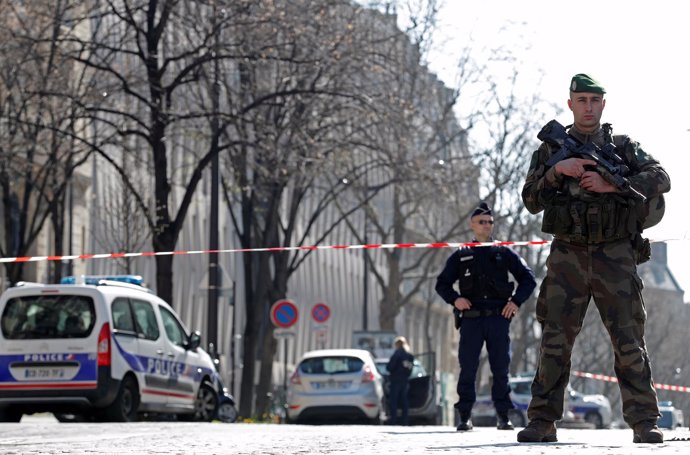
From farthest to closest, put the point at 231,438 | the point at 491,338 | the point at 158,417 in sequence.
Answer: the point at 158,417
the point at 491,338
the point at 231,438

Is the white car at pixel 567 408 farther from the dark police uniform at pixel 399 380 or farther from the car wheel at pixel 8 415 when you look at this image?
the car wheel at pixel 8 415

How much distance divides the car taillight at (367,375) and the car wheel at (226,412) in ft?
7.59

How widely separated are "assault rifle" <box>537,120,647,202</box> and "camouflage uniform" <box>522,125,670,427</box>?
6 centimetres

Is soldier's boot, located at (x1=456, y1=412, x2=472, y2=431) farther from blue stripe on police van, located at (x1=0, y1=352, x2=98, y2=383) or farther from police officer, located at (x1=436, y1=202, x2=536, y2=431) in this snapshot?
blue stripe on police van, located at (x1=0, y1=352, x2=98, y2=383)

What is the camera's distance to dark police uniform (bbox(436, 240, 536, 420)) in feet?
50.1

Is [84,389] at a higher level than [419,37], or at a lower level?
lower

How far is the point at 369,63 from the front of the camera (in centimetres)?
3172

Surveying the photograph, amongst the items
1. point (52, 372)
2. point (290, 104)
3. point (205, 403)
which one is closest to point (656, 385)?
point (205, 403)

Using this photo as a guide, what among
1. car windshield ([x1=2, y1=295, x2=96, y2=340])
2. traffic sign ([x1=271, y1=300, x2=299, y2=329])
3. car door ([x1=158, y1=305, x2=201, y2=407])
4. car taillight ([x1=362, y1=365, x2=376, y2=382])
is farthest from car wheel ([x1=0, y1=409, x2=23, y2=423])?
traffic sign ([x1=271, y1=300, x2=299, y2=329])

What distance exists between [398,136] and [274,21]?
3240 millimetres

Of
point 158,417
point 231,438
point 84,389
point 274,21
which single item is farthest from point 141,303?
point 231,438

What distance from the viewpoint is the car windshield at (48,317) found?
22.5m

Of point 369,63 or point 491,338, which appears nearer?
point 491,338

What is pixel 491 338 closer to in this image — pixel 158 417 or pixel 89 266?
pixel 158 417
